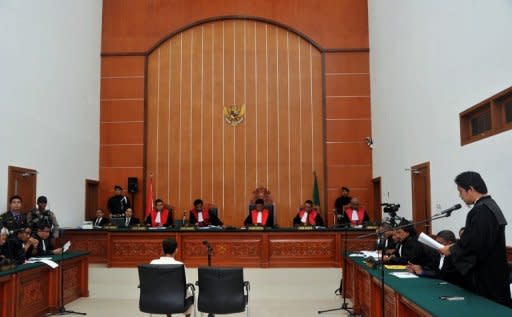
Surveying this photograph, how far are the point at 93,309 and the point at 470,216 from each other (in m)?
5.17

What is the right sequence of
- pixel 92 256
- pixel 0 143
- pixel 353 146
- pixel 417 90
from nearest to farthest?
pixel 0 143 → pixel 417 90 → pixel 92 256 → pixel 353 146

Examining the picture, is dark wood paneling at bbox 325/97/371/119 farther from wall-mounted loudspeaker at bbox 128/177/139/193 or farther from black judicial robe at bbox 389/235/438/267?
black judicial robe at bbox 389/235/438/267

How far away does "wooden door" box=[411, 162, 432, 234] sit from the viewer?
26.0ft

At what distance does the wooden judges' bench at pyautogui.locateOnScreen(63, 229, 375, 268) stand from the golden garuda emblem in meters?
3.92

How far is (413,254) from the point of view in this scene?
205 inches

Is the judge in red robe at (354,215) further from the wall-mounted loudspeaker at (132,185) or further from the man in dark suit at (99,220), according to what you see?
the man in dark suit at (99,220)

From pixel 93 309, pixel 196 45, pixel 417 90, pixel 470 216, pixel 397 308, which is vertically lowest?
pixel 93 309

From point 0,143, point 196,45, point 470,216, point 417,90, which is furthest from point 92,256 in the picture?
point 470,216

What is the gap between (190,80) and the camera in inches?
474

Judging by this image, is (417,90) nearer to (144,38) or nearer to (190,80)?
(190,80)

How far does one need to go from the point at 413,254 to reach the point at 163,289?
2.64 metres

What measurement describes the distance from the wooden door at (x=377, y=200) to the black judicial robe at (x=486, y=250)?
25.5 ft

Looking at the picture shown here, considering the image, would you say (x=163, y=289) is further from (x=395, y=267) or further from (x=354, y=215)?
(x=354, y=215)

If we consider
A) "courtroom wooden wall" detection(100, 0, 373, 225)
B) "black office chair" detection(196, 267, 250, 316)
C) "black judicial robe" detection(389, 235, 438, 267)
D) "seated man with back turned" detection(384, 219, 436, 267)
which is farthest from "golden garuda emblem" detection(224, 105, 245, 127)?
"black office chair" detection(196, 267, 250, 316)
